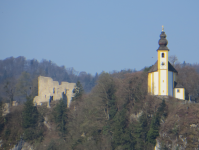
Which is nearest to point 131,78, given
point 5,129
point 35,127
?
point 35,127

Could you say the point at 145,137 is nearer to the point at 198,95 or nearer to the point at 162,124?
the point at 162,124

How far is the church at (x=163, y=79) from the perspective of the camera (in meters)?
46.2

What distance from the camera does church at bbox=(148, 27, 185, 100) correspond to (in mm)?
46219

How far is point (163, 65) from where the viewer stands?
154 feet

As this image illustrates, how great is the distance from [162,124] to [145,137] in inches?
87.0

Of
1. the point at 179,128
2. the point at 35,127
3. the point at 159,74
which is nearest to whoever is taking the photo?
the point at 179,128

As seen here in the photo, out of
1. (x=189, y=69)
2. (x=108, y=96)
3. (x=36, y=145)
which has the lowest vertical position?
(x=36, y=145)

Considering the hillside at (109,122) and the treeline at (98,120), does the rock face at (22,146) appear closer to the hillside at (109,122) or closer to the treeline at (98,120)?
the hillside at (109,122)

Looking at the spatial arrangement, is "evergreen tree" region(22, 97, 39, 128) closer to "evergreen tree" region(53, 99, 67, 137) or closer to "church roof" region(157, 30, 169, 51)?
"evergreen tree" region(53, 99, 67, 137)

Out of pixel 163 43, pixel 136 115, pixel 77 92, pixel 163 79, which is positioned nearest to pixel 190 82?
pixel 163 79

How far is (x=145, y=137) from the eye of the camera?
4253cm

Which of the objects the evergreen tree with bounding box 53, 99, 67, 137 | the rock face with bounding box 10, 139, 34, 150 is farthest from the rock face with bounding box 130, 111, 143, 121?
the rock face with bounding box 10, 139, 34, 150

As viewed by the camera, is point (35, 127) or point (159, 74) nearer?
point (159, 74)

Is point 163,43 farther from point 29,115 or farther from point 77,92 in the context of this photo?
point 29,115
